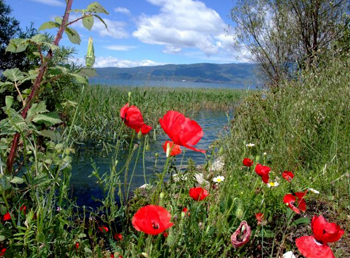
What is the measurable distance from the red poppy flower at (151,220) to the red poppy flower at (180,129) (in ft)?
0.69

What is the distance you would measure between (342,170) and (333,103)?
121cm

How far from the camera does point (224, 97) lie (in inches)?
746

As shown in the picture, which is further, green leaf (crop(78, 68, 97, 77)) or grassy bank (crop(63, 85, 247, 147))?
grassy bank (crop(63, 85, 247, 147))

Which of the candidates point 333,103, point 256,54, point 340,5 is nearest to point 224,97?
point 256,54

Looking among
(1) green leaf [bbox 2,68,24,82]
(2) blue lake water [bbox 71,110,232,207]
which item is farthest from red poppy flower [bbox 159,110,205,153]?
(2) blue lake water [bbox 71,110,232,207]

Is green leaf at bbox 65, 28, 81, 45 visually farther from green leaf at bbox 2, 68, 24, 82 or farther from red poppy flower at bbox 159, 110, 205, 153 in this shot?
red poppy flower at bbox 159, 110, 205, 153

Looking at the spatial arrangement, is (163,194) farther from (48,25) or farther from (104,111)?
(104,111)

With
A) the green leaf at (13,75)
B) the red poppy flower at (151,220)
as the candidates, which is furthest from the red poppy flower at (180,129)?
the green leaf at (13,75)

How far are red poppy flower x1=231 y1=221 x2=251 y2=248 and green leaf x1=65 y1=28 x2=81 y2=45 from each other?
873mm

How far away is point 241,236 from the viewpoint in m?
1.17

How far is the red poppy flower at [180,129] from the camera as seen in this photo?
0.98 m

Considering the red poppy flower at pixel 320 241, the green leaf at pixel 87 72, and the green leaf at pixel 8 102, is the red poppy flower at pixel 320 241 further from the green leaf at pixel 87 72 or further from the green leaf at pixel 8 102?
the green leaf at pixel 8 102

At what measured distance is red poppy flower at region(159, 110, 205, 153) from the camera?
98 centimetres

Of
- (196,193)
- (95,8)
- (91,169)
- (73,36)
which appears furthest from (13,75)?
(91,169)
